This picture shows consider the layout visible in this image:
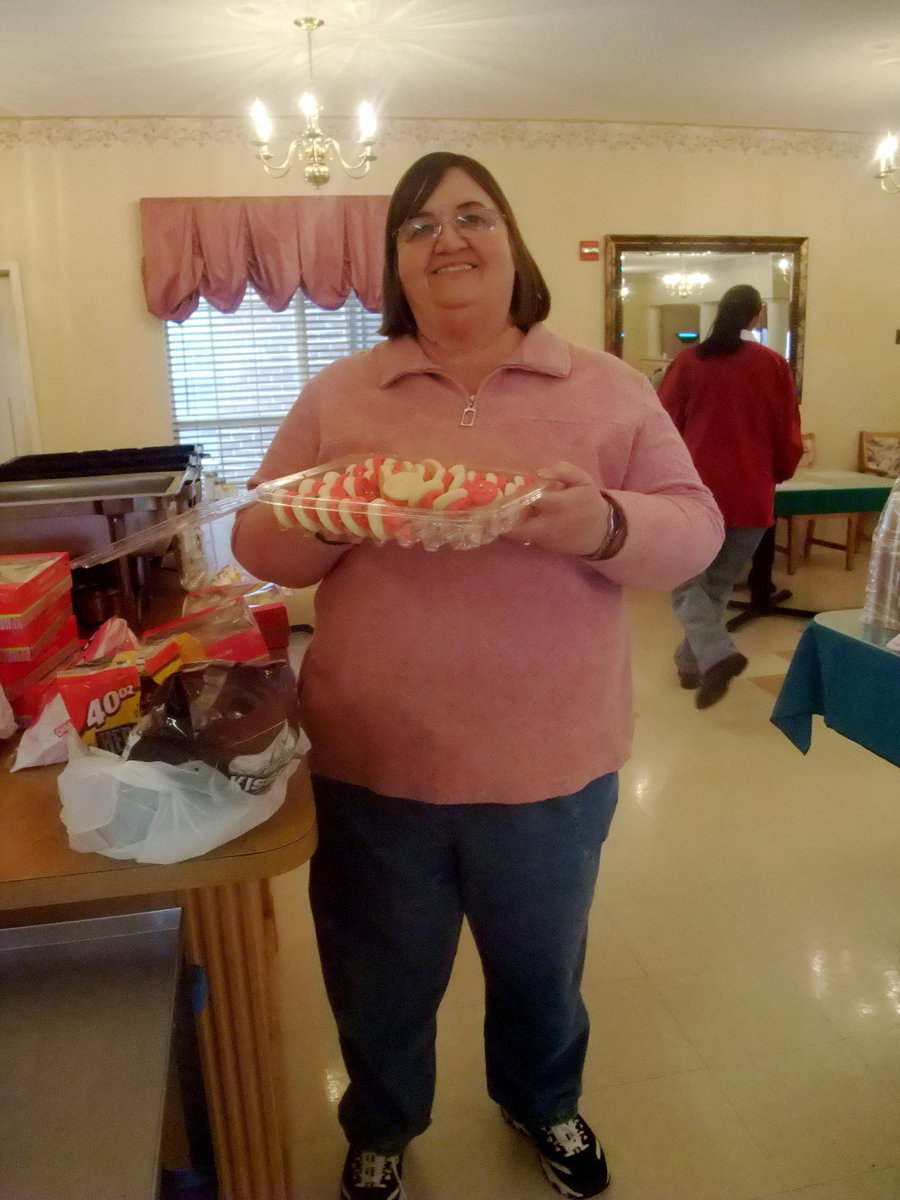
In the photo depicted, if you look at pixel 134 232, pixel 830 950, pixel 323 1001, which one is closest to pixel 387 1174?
pixel 323 1001

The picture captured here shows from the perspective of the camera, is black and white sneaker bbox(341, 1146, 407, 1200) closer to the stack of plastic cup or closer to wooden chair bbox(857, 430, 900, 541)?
the stack of plastic cup

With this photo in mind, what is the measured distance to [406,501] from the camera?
35.2 inches

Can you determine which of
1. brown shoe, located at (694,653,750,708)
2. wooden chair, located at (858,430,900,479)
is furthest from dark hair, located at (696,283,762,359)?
wooden chair, located at (858,430,900,479)

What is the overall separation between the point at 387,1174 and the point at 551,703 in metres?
0.79

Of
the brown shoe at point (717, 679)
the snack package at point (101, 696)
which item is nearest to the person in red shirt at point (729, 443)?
the brown shoe at point (717, 679)

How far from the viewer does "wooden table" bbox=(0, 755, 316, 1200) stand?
31.9 inches

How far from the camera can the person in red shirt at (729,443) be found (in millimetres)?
3191

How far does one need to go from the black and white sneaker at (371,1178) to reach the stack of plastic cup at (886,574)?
1301 mm

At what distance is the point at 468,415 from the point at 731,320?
2511 mm

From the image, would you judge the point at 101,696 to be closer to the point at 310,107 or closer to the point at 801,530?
the point at 310,107

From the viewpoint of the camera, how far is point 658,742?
9.32ft

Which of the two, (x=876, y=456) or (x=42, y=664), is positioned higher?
(x=42, y=664)

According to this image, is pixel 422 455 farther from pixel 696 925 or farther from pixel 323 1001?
pixel 696 925

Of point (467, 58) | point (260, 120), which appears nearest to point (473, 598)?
Answer: point (260, 120)
